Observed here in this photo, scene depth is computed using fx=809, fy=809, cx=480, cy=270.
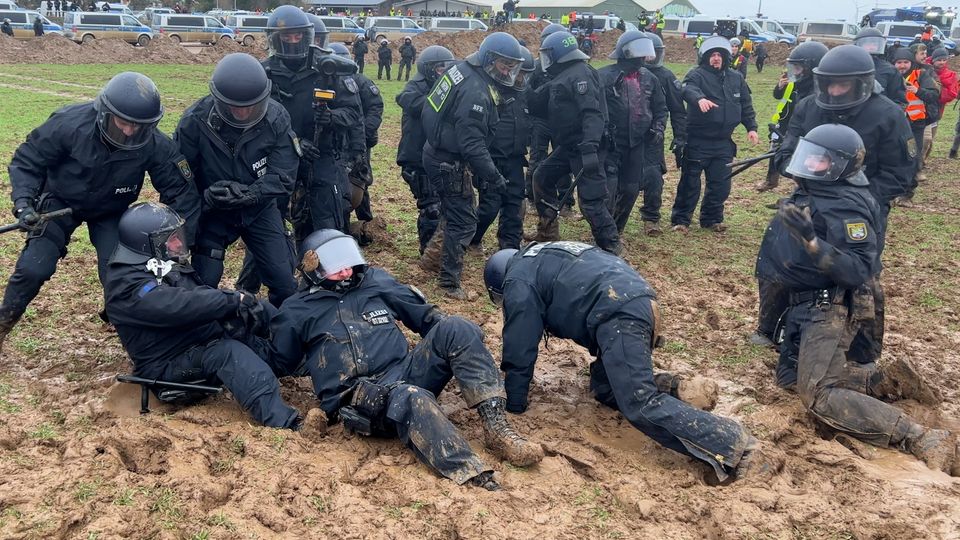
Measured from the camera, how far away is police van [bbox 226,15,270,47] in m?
35.6

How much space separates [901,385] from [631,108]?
4033 millimetres

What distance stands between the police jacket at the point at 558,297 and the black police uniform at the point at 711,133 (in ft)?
15.3

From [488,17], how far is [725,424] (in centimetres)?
4578

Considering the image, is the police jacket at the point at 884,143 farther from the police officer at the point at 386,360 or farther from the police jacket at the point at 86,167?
the police jacket at the point at 86,167

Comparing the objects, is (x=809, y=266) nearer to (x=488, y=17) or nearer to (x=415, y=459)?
(x=415, y=459)

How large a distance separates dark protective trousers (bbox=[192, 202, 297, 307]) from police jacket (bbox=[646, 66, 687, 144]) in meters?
4.69

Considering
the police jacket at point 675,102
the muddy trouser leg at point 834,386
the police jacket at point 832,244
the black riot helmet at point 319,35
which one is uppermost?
the black riot helmet at point 319,35

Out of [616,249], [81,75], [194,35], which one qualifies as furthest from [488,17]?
[616,249]

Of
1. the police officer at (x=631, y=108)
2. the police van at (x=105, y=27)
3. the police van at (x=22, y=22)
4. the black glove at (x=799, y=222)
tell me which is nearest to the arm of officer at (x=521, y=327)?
the black glove at (x=799, y=222)

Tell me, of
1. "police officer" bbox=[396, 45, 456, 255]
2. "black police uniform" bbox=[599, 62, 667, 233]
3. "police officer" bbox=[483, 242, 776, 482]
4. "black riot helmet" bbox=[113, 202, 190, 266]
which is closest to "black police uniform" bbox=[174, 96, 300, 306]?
"black riot helmet" bbox=[113, 202, 190, 266]

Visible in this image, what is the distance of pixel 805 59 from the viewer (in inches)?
360

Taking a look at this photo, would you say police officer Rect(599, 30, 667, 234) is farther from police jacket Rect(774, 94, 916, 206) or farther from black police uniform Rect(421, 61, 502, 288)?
police jacket Rect(774, 94, 916, 206)

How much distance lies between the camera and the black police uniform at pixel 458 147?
675cm

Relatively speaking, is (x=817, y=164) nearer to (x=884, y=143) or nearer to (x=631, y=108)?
(x=884, y=143)
